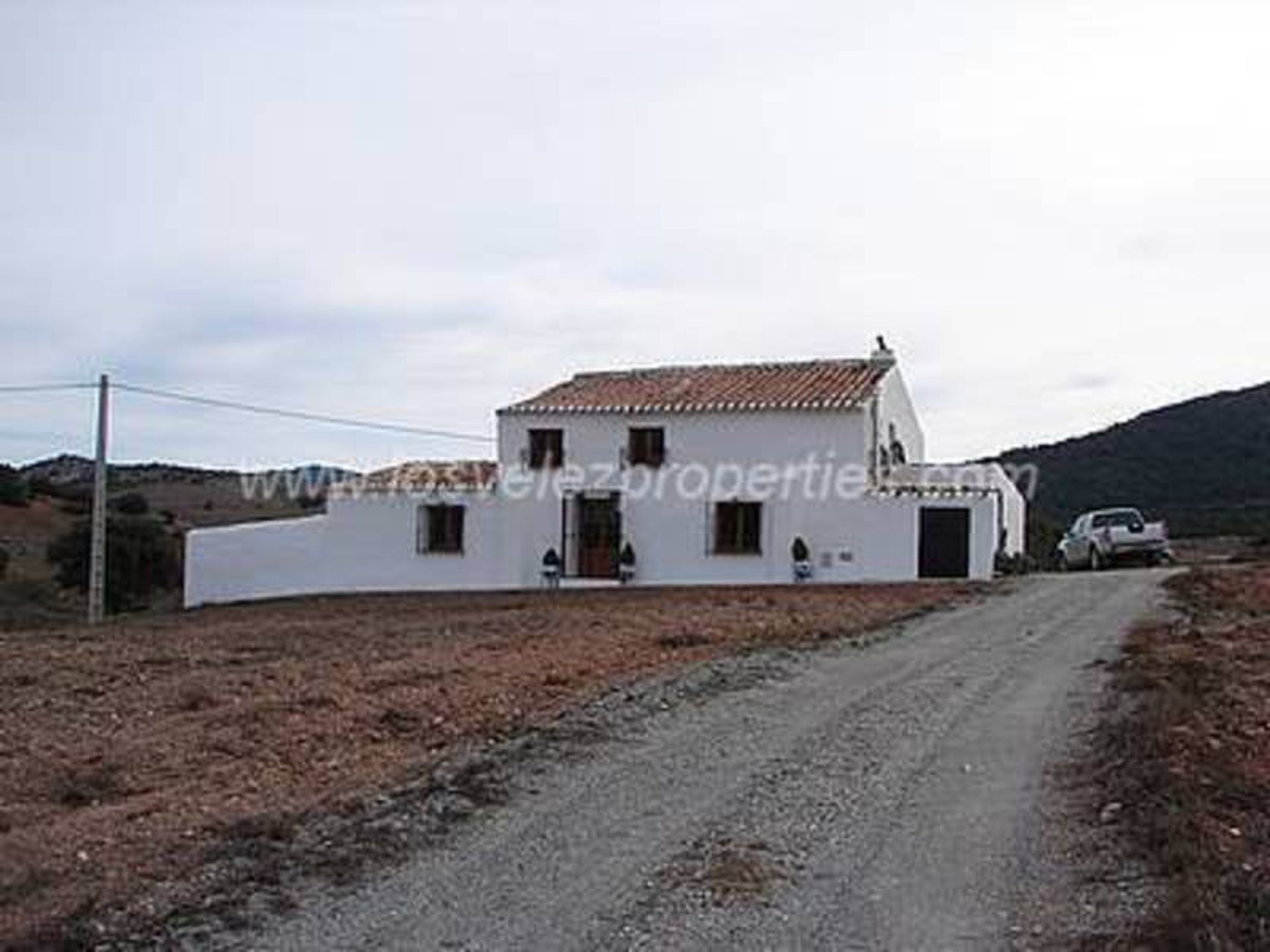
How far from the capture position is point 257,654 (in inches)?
750

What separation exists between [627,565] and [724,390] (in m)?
4.54

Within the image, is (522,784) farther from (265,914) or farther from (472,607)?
(472,607)

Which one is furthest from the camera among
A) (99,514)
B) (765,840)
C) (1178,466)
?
(1178,466)

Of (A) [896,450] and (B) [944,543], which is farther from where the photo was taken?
(A) [896,450]

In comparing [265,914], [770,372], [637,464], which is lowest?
[265,914]

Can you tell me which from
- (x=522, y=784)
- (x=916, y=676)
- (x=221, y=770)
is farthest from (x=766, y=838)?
(x=916, y=676)

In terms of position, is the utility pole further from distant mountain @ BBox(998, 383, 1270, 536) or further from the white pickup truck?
distant mountain @ BBox(998, 383, 1270, 536)

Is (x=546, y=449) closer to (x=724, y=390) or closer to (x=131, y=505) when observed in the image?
(x=724, y=390)

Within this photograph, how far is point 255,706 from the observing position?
13.7 meters

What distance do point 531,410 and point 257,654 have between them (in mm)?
18557

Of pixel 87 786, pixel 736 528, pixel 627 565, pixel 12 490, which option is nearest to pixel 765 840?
pixel 87 786

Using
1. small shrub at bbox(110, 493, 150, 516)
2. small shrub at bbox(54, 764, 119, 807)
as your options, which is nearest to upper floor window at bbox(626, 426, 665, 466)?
small shrub at bbox(110, 493, 150, 516)

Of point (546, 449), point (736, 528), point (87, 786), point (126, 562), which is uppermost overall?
point (546, 449)

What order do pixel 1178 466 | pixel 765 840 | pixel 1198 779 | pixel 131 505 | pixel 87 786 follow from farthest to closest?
pixel 1178 466
pixel 131 505
pixel 87 786
pixel 1198 779
pixel 765 840
